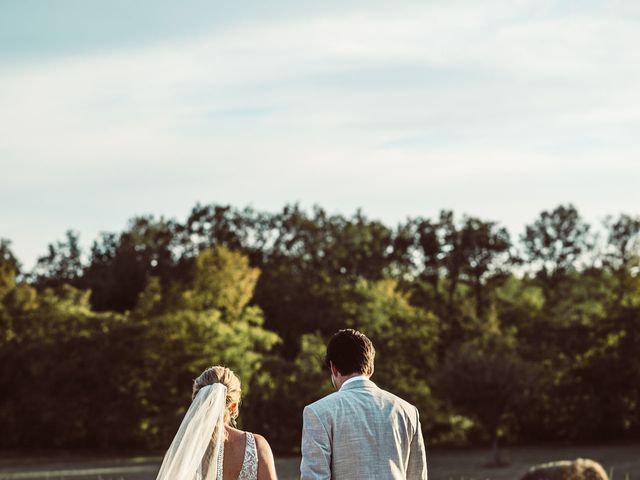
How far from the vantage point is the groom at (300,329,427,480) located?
495 centimetres

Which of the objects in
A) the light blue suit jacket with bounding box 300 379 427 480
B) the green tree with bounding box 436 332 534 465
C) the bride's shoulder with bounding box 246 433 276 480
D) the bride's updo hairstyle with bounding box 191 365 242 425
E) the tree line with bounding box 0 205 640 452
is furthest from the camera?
the tree line with bounding box 0 205 640 452

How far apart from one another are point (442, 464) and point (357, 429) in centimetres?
3551

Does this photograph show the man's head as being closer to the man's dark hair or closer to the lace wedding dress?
the man's dark hair

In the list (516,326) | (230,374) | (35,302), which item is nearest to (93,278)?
(35,302)

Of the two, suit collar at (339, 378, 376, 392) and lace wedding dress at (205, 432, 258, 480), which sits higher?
suit collar at (339, 378, 376, 392)

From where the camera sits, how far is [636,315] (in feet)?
151

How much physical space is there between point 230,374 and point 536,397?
38.7m

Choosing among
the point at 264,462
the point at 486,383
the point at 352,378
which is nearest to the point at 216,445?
the point at 264,462

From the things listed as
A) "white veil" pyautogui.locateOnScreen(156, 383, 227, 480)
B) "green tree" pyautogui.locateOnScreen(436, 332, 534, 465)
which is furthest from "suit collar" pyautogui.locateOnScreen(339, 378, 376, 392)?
"green tree" pyautogui.locateOnScreen(436, 332, 534, 465)

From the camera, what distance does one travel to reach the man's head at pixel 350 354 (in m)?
5.12

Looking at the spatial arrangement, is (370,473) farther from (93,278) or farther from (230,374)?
(93,278)

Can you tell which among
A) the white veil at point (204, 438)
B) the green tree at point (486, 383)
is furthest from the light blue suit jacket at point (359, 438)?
the green tree at point (486, 383)

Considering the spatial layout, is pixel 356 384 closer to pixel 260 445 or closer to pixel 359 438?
pixel 359 438

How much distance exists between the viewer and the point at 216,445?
240 inches
